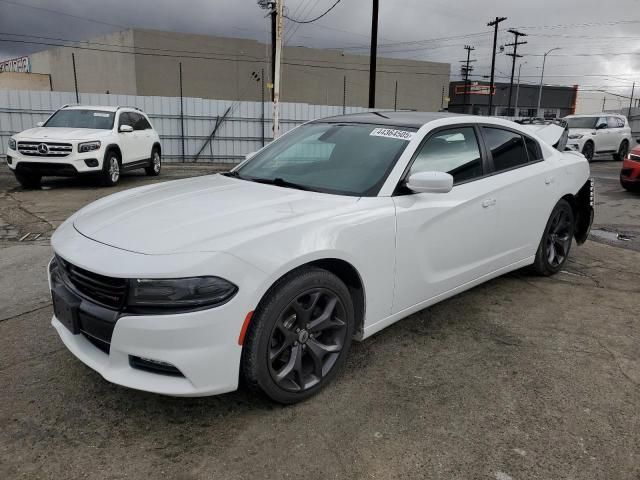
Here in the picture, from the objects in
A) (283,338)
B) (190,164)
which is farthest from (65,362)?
(190,164)

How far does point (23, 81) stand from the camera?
46.2 metres

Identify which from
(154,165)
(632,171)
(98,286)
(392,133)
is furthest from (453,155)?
(154,165)

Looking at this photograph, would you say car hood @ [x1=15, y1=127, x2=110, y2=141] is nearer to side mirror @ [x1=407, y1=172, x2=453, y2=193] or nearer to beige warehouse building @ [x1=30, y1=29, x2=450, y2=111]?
side mirror @ [x1=407, y1=172, x2=453, y2=193]

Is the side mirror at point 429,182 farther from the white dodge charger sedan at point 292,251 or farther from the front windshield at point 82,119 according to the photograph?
the front windshield at point 82,119

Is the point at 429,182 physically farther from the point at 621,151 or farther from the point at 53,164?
the point at 621,151

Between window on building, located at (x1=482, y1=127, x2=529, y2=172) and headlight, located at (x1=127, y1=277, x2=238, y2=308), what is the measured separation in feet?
8.56

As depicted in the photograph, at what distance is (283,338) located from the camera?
2.65m

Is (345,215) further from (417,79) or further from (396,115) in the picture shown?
(417,79)

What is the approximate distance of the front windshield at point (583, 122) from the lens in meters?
18.9

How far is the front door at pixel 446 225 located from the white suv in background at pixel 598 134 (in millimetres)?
15938

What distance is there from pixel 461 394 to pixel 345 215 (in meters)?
1.19

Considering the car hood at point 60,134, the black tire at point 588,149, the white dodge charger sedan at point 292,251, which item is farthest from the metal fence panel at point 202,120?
the white dodge charger sedan at point 292,251

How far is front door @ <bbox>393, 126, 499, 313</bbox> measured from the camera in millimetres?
3201

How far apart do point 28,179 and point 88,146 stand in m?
1.42
